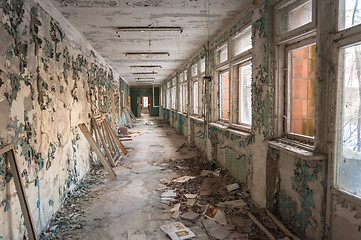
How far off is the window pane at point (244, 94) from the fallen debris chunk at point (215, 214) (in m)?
1.67

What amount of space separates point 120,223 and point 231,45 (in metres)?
3.59

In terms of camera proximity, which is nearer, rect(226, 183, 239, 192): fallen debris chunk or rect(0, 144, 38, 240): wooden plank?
rect(0, 144, 38, 240): wooden plank

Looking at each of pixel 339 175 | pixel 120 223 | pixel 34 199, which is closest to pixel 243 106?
pixel 339 175

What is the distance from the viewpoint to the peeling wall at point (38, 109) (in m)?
2.20

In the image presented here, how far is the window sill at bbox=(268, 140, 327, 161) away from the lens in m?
2.20

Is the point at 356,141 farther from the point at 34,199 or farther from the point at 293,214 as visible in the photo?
the point at 34,199

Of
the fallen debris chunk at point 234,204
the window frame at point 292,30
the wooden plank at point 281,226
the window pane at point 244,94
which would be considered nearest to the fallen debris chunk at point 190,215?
the fallen debris chunk at point 234,204

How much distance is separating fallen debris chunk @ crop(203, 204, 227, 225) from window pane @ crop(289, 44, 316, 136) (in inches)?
57.7

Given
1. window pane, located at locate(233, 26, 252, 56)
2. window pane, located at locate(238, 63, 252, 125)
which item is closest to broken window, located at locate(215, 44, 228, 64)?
window pane, located at locate(233, 26, 252, 56)

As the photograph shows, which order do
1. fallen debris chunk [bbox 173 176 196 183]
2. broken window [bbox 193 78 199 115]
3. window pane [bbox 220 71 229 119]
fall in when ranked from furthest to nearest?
broken window [bbox 193 78 199 115] → window pane [bbox 220 71 229 119] → fallen debris chunk [bbox 173 176 196 183]

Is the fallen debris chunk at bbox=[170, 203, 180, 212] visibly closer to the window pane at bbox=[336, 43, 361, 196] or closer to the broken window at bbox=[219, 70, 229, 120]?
the window pane at bbox=[336, 43, 361, 196]

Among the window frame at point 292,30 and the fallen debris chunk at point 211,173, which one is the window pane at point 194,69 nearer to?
the fallen debris chunk at point 211,173

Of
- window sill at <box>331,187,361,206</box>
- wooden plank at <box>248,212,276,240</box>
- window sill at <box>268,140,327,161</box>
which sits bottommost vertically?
wooden plank at <box>248,212,276,240</box>

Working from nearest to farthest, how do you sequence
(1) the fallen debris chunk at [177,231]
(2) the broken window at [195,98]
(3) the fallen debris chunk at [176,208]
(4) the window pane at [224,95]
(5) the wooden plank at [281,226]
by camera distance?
(5) the wooden plank at [281,226] → (1) the fallen debris chunk at [177,231] → (3) the fallen debris chunk at [176,208] → (4) the window pane at [224,95] → (2) the broken window at [195,98]
